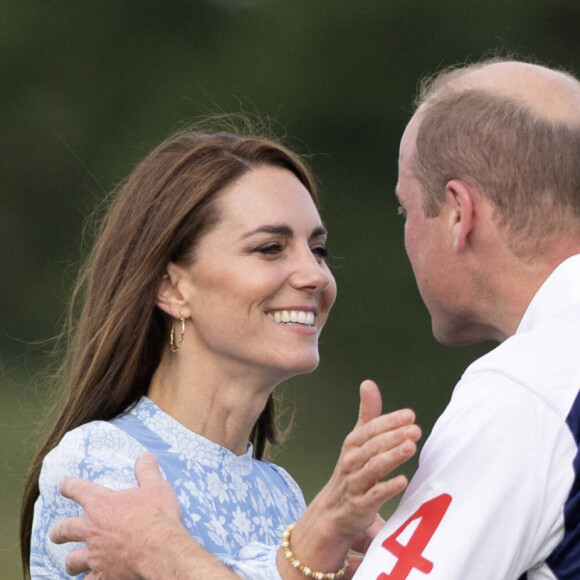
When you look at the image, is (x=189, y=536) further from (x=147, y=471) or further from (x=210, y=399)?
(x=210, y=399)

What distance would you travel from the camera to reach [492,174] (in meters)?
2.34

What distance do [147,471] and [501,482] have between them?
94cm

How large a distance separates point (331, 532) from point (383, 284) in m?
10.8

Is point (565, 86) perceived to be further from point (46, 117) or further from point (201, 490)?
point (46, 117)

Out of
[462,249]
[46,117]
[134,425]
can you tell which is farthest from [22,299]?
[462,249]

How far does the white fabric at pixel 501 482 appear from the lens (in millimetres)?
1932

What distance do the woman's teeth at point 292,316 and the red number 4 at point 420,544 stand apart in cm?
112

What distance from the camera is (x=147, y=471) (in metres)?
2.61

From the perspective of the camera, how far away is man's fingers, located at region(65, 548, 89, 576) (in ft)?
8.17

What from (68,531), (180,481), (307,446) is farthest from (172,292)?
(307,446)

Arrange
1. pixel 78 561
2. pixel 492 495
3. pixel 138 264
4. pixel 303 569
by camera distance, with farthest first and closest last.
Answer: pixel 138 264, pixel 78 561, pixel 303 569, pixel 492 495

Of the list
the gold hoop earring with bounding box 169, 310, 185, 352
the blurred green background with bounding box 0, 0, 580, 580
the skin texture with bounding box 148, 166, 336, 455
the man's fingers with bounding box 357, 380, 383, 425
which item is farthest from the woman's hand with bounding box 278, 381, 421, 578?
the blurred green background with bounding box 0, 0, 580, 580

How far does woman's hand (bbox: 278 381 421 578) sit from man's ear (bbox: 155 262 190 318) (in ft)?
3.23

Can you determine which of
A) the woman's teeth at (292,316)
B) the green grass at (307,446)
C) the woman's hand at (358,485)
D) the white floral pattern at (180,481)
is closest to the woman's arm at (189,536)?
the woman's hand at (358,485)
